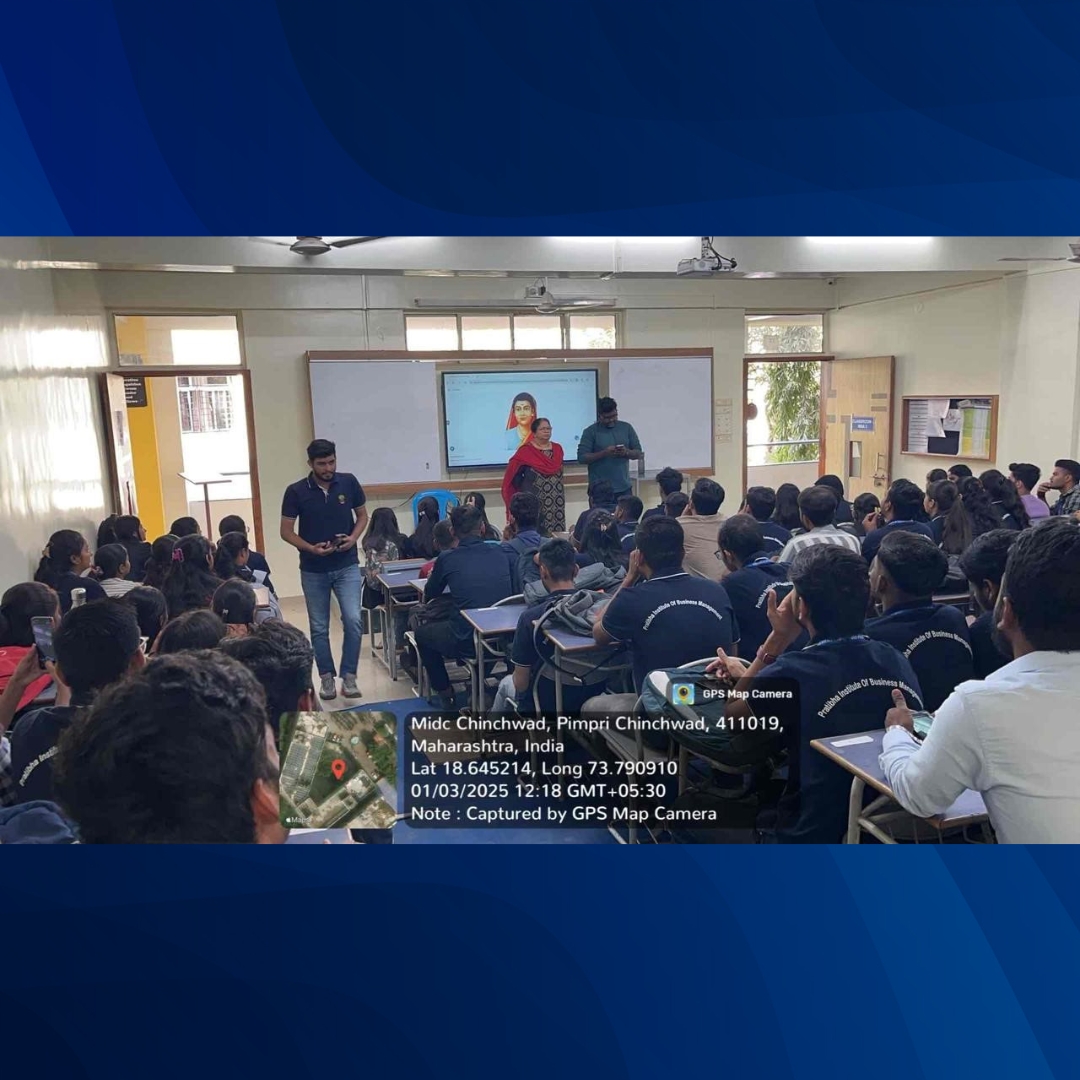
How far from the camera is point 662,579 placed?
9.96ft

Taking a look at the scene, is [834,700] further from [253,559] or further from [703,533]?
[253,559]

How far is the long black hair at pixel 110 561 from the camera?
3.82 m

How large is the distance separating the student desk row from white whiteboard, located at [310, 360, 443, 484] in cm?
583

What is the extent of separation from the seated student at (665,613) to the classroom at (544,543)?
0.04 feet

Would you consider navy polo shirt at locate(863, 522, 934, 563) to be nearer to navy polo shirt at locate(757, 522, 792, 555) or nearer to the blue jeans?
navy polo shirt at locate(757, 522, 792, 555)

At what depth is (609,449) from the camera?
271 inches

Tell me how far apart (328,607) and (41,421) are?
5.27 feet

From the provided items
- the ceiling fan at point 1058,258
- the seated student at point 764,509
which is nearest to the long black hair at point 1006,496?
the seated student at point 764,509

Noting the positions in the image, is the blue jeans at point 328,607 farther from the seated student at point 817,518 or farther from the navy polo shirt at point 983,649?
the navy polo shirt at point 983,649

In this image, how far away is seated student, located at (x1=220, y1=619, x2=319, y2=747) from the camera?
Answer: 186cm

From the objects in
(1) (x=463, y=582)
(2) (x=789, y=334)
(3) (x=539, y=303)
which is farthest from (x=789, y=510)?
(2) (x=789, y=334)
